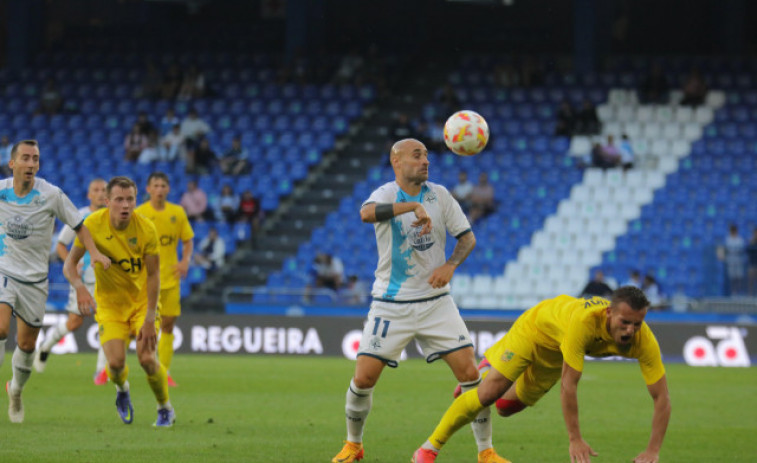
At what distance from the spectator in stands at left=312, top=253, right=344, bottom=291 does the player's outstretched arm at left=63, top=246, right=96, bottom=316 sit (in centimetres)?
1214

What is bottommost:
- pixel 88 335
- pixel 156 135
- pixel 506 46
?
pixel 88 335

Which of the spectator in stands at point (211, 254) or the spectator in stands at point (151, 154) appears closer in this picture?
the spectator in stands at point (211, 254)

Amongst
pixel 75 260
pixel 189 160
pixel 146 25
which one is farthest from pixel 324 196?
pixel 75 260

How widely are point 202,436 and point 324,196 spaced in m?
16.0

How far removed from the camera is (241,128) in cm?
2730

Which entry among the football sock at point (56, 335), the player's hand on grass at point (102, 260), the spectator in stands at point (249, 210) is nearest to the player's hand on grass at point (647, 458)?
the player's hand on grass at point (102, 260)

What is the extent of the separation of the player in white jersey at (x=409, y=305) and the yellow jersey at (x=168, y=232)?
17.8 feet

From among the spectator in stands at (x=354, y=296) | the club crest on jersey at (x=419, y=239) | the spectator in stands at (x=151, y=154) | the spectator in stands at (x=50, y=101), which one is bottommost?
the spectator in stands at (x=354, y=296)

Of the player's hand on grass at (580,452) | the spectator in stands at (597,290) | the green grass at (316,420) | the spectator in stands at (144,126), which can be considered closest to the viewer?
the player's hand on grass at (580,452)

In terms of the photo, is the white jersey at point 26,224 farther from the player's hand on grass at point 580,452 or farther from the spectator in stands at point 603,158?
the spectator in stands at point 603,158

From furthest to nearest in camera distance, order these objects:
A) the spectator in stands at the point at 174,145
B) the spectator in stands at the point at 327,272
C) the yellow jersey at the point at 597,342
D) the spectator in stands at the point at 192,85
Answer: the spectator in stands at the point at 192,85 → the spectator in stands at the point at 174,145 → the spectator in stands at the point at 327,272 → the yellow jersey at the point at 597,342

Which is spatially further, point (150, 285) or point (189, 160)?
point (189, 160)

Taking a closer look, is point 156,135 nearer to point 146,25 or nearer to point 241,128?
point 241,128

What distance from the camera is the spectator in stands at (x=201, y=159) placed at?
2566 centimetres
